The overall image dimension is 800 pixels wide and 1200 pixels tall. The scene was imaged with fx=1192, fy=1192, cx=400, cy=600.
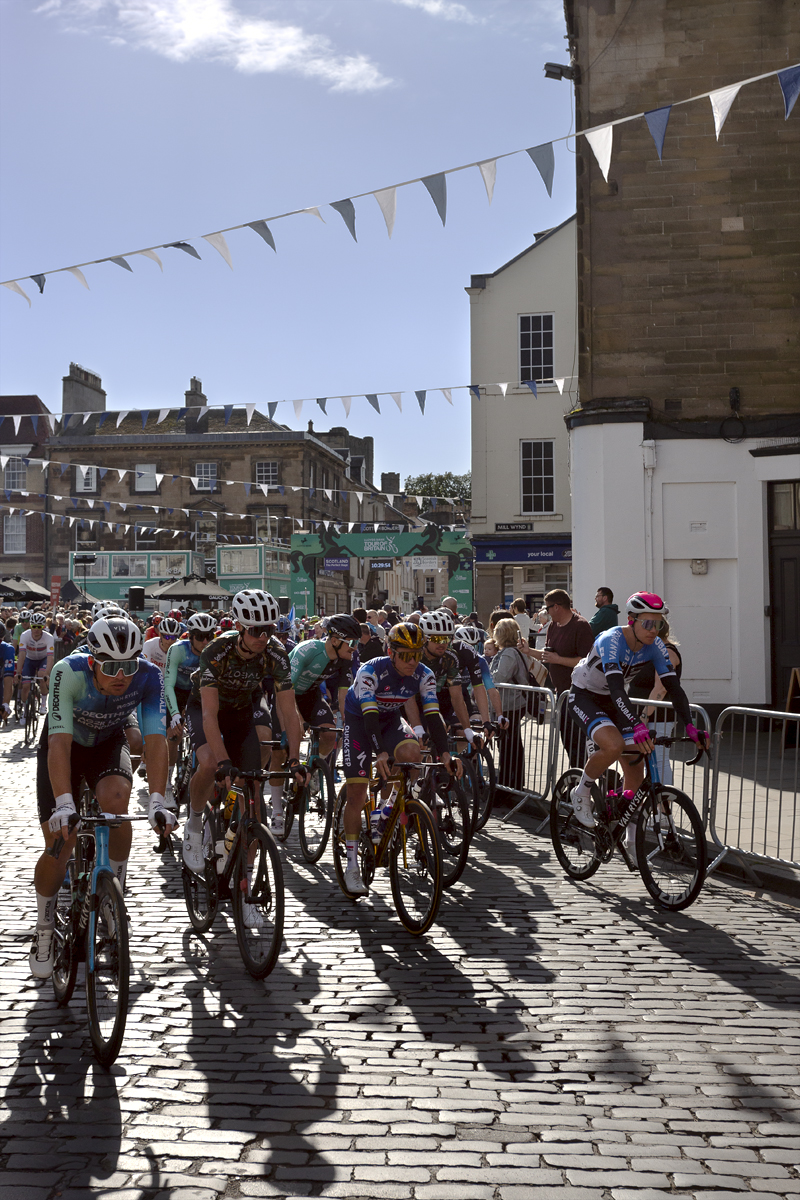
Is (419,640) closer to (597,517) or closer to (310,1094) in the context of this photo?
(310,1094)

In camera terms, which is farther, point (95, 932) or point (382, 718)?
point (382, 718)

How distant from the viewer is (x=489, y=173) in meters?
10.6

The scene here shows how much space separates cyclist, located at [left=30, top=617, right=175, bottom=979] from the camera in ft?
17.0

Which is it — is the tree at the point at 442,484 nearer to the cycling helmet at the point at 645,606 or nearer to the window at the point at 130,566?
the window at the point at 130,566

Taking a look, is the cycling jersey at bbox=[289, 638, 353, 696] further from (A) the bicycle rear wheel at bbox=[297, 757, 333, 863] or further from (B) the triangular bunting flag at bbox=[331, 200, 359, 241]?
(B) the triangular bunting flag at bbox=[331, 200, 359, 241]

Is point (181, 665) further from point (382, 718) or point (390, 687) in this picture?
point (390, 687)

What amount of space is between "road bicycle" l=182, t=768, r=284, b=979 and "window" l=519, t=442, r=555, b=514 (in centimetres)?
2642

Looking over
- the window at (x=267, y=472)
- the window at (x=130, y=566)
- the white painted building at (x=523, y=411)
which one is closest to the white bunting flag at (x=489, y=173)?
the white painted building at (x=523, y=411)

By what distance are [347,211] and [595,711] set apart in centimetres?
568

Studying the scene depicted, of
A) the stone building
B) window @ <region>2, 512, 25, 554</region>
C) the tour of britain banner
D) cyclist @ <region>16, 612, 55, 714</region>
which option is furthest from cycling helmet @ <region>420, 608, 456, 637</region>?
window @ <region>2, 512, 25, 554</region>

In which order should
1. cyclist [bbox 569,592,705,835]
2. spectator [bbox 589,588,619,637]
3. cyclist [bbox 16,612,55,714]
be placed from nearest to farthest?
cyclist [bbox 569,592,705,835]
spectator [bbox 589,588,619,637]
cyclist [bbox 16,612,55,714]

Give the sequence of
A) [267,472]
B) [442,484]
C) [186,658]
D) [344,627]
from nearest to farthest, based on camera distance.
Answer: [344,627] → [186,658] → [267,472] → [442,484]

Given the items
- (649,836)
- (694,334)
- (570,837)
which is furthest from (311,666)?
(694,334)

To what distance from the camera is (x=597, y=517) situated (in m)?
17.4
